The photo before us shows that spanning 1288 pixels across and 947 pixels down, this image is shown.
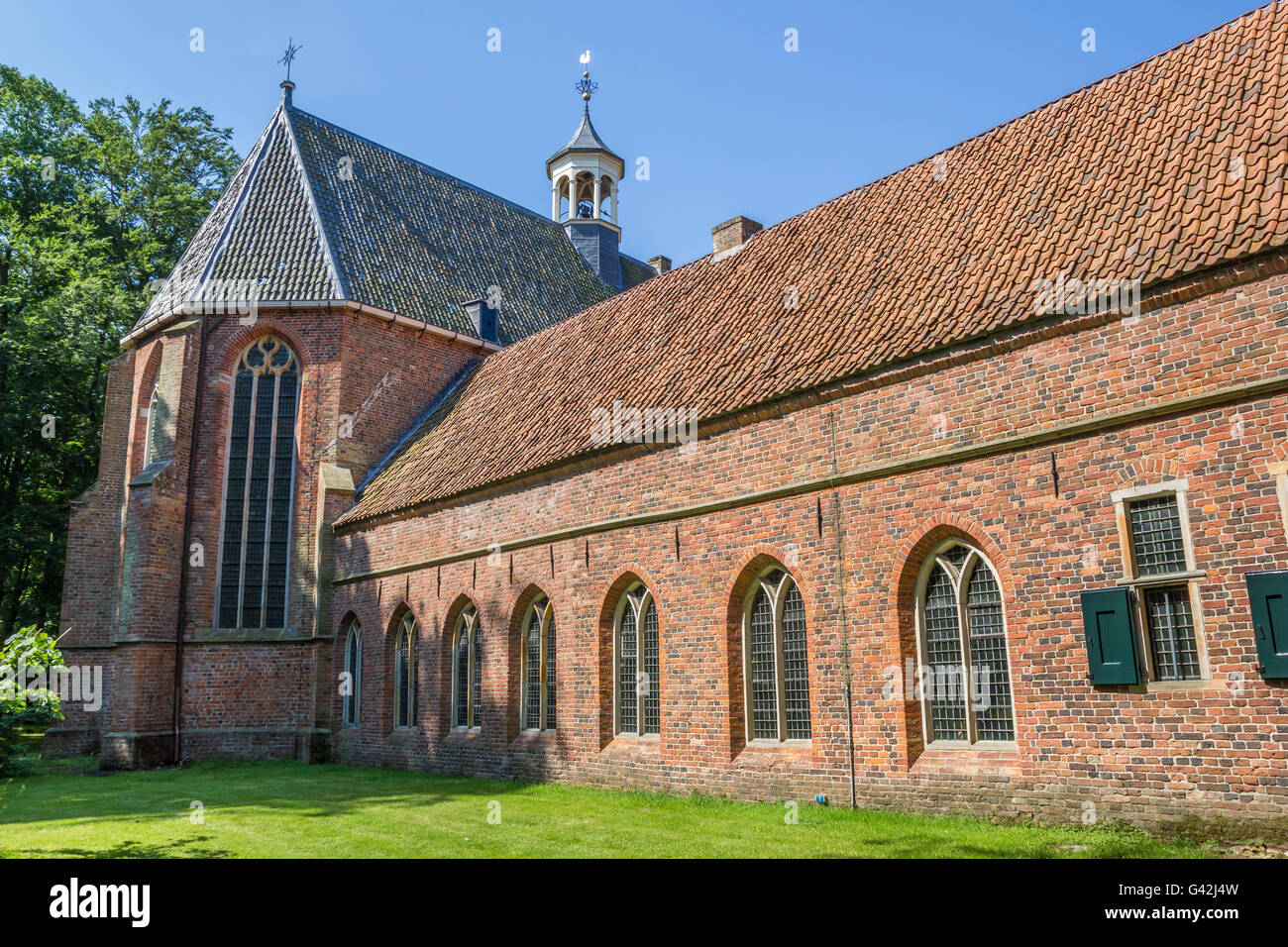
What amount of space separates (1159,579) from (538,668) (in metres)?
9.68

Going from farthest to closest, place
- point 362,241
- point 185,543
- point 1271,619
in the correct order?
point 362,241 < point 185,543 < point 1271,619

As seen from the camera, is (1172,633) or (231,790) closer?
(1172,633)

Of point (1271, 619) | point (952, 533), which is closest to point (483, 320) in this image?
point (952, 533)

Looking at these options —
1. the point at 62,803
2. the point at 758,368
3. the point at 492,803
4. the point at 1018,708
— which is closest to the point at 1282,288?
the point at 1018,708

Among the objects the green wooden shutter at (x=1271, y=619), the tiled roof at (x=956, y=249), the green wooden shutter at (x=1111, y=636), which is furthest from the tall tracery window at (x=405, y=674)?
the green wooden shutter at (x=1271, y=619)

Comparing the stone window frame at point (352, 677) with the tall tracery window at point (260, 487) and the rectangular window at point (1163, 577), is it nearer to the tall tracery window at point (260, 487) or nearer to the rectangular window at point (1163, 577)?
the tall tracery window at point (260, 487)

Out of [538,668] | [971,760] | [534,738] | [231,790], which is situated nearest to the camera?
[971,760]

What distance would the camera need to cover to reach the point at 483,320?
79.2 feet

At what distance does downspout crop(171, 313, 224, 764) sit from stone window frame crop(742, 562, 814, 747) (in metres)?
12.9

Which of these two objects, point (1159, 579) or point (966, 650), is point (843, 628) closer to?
point (966, 650)

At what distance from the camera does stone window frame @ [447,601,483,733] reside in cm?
1658

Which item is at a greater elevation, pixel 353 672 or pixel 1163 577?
pixel 1163 577

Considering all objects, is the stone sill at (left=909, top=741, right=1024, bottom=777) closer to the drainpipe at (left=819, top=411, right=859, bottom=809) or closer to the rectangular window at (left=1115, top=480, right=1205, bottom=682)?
the drainpipe at (left=819, top=411, right=859, bottom=809)
